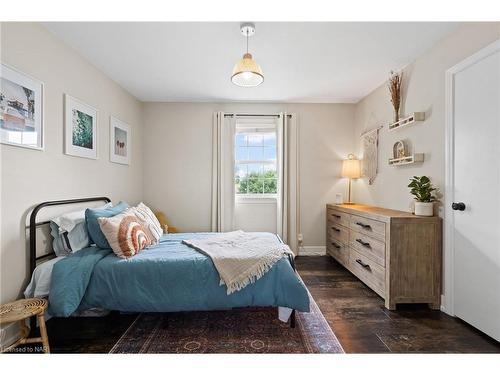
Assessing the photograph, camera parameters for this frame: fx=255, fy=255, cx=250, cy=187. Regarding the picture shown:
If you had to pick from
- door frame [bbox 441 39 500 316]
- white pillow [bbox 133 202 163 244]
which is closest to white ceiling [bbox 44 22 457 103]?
door frame [bbox 441 39 500 316]

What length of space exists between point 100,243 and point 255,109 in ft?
9.94

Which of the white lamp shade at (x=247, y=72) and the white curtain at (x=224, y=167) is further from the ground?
the white lamp shade at (x=247, y=72)

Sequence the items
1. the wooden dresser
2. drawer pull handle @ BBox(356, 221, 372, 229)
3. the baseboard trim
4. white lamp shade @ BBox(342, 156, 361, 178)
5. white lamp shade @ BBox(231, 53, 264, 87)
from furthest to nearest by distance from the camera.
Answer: the baseboard trim < white lamp shade @ BBox(342, 156, 361, 178) < drawer pull handle @ BBox(356, 221, 372, 229) < the wooden dresser < white lamp shade @ BBox(231, 53, 264, 87)

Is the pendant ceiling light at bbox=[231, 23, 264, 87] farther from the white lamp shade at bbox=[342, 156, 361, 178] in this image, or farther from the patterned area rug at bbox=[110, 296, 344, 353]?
the white lamp shade at bbox=[342, 156, 361, 178]

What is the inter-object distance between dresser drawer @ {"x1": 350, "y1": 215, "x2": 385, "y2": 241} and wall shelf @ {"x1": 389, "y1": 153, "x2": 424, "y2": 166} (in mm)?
727

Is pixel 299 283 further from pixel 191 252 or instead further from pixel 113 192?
pixel 113 192

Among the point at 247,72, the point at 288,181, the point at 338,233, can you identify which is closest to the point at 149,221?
the point at 247,72

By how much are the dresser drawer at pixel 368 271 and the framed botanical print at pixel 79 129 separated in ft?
10.6

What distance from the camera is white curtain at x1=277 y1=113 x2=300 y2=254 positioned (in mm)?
4137

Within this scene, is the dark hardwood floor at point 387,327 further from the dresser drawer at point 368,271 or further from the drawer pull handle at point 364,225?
the drawer pull handle at point 364,225

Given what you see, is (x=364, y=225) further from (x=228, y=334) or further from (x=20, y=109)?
(x=20, y=109)

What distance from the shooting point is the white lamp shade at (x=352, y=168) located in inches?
158

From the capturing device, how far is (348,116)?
4.29m

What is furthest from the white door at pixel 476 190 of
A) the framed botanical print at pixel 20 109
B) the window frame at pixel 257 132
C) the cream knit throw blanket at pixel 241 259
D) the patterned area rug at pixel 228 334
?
the framed botanical print at pixel 20 109
